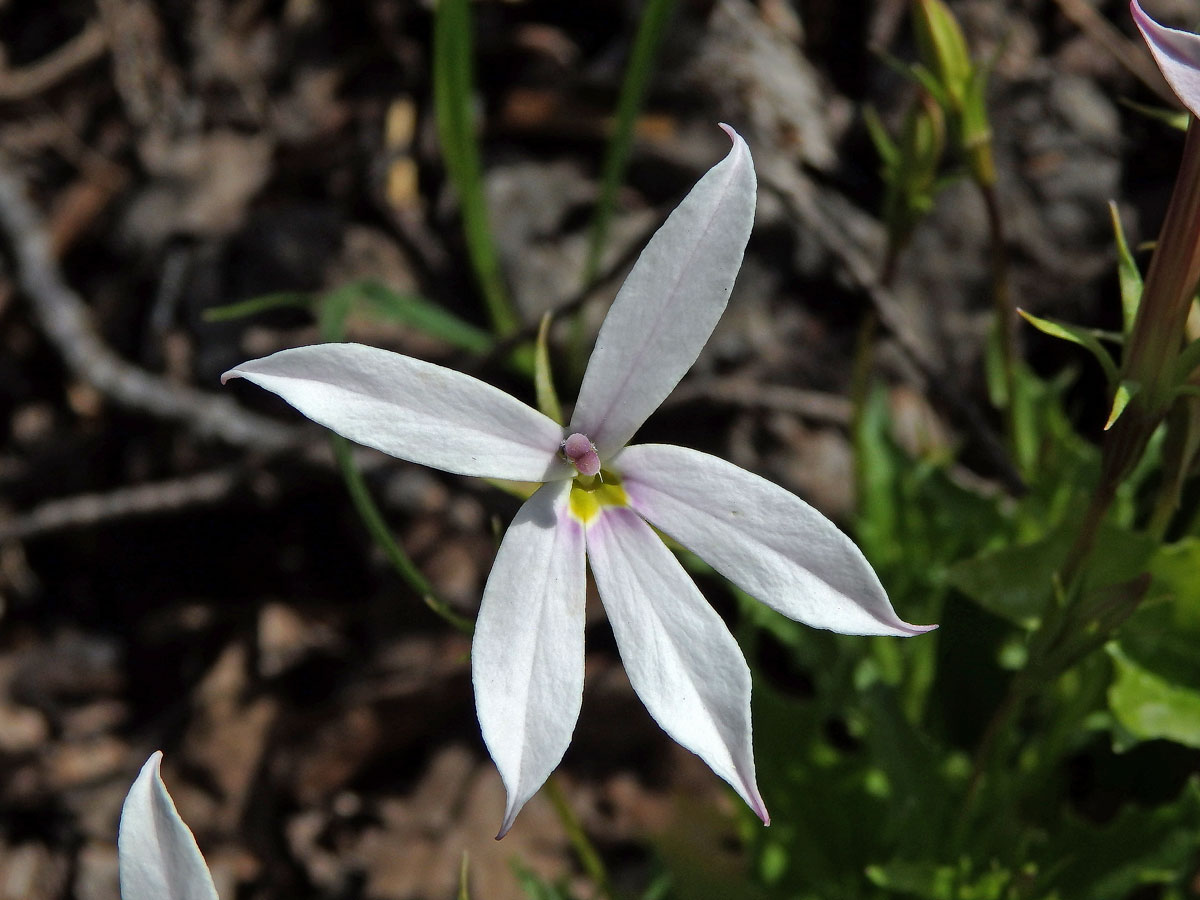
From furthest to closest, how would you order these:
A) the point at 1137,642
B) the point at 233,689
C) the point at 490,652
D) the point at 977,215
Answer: the point at 977,215 → the point at 233,689 → the point at 1137,642 → the point at 490,652

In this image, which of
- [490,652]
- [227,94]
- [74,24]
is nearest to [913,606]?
[490,652]

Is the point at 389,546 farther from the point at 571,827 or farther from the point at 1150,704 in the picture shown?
the point at 1150,704

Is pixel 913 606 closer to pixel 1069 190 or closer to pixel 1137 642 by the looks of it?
pixel 1137 642

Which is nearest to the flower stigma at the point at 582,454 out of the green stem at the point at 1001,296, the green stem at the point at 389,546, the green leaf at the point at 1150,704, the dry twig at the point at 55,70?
the green stem at the point at 389,546

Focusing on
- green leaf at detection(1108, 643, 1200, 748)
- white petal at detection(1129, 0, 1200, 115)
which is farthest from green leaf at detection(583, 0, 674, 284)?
green leaf at detection(1108, 643, 1200, 748)

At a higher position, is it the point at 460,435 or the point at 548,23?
the point at 460,435

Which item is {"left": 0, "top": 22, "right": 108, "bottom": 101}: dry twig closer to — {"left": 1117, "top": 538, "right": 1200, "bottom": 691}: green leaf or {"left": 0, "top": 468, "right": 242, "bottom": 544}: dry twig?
{"left": 0, "top": 468, "right": 242, "bottom": 544}: dry twig

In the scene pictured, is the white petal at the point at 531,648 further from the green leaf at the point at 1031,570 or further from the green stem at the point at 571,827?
the green leaf at the point at 1031,570
